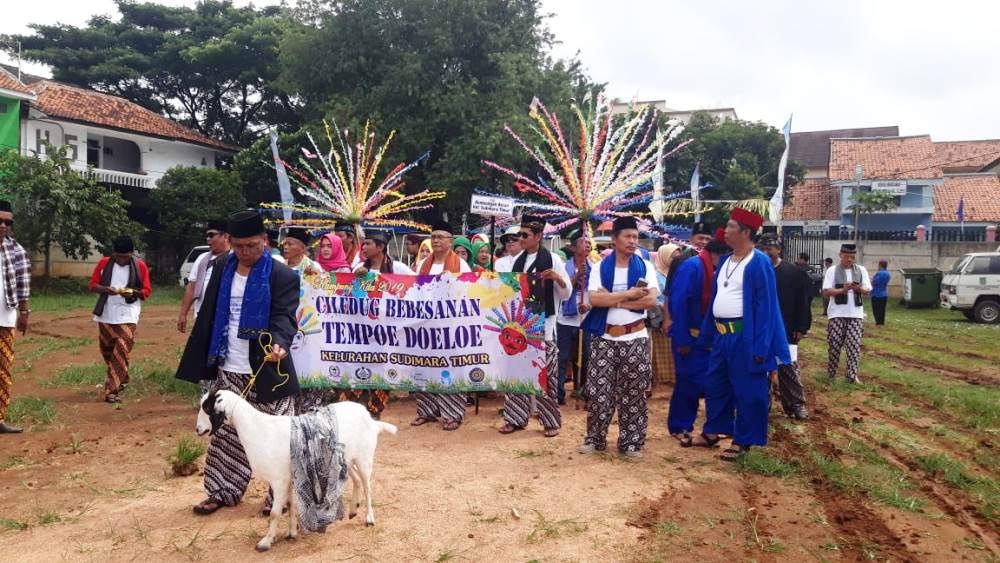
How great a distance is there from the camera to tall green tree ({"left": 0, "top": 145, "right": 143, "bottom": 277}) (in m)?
22.3

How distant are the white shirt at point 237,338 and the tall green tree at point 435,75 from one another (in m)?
18.4

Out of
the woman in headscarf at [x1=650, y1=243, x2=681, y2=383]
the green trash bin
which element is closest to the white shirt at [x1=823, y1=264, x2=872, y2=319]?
the woman in headscarf at [x1=650, y1=243, x2=681, y2=383]

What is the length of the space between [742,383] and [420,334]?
296cm

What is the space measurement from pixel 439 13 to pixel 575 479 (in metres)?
21.3

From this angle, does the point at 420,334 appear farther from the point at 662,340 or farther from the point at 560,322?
the point at 662,340

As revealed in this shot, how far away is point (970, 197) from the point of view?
37.8 m

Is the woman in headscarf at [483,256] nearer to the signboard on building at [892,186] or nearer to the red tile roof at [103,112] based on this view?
the red tile roof at [103,112]

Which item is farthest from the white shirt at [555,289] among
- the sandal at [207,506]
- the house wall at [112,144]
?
the house wall at [112,144]

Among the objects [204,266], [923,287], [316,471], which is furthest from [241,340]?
[923,287]

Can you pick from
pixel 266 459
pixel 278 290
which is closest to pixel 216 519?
pixel 266 459

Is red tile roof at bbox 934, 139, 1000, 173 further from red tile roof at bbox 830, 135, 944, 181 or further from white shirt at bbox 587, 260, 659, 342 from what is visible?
white shirt at bbox 587, 260, 659, 342

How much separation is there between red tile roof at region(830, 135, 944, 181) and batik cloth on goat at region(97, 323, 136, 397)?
36.5 m

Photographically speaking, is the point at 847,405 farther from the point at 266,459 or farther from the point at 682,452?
the point at 266,459

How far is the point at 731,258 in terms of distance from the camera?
604 centimetres
